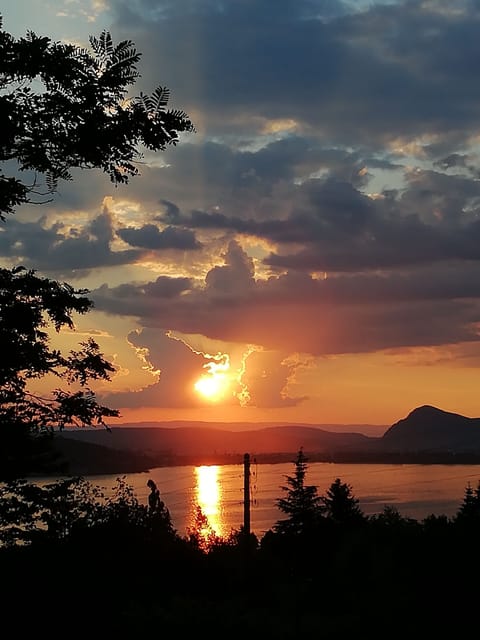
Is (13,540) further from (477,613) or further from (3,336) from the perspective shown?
(477,613)

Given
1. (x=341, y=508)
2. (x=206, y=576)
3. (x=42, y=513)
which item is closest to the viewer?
(x=42, y=513)

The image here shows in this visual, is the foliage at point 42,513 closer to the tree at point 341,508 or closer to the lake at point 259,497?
the tree at point 341,508

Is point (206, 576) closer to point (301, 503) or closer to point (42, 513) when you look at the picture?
point (301, 503)

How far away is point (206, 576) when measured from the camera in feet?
118

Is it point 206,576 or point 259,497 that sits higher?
point 206,576

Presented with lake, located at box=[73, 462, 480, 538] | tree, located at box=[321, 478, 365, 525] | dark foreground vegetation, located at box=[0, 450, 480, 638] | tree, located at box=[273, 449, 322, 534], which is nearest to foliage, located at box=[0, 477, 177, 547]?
dark foreground vegetation, located at box=[0, 450, 480, 638]

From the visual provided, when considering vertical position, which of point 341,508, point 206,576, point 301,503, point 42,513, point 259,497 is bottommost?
point 259,497

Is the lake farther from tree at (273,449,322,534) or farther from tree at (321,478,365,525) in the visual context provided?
tree at (273,449,322,534)

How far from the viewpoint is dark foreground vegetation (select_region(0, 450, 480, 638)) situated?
18984mm

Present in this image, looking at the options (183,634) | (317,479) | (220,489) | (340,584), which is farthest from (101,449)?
(183,634)

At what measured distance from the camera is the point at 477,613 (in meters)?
28.7

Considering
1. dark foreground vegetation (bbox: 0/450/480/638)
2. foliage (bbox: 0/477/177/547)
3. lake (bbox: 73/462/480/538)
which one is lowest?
lake (bbox: 73/462/480/538)

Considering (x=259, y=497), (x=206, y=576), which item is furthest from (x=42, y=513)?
(x=259, y=497)

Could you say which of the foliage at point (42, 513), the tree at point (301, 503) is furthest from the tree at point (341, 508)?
the foliage at point (42, 513)
